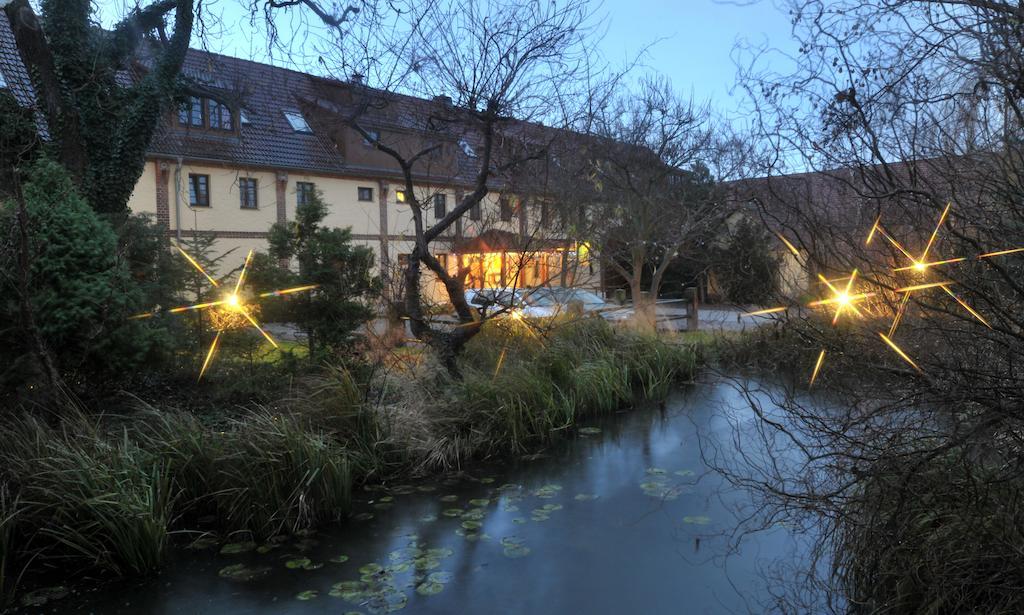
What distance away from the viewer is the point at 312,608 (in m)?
4.54

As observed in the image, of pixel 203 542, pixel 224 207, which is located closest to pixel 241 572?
pixel 203 542

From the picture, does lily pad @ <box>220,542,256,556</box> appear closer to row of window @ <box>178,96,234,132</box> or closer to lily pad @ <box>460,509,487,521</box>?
lily pad @ <box>460,509,487,521</box>

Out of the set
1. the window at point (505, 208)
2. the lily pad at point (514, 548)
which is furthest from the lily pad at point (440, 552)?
the window at point (505, 208)

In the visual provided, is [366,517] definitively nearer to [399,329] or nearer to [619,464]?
[619,464]

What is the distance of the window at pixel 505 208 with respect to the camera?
11.9 m

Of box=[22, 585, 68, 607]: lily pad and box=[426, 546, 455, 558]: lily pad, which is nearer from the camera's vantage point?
box=[22, 585, 68, 607]: lily pad

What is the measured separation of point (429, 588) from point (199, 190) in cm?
2097

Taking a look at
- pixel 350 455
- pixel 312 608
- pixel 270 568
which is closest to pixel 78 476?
pixel 270 568

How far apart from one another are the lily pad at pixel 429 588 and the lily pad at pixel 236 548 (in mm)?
1462

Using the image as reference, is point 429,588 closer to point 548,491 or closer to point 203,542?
point 203,542

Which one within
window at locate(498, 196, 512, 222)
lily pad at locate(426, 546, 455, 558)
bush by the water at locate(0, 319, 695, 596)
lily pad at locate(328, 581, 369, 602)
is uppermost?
Result: window at locate(498, 196, 512, 222)

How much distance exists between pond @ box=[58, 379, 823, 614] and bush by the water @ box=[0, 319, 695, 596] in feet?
0.95

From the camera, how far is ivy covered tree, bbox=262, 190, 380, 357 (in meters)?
9.22

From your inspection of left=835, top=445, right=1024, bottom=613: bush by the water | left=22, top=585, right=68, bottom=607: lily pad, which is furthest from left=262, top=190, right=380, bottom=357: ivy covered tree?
left=835, top=445, right=1024, bottom=613: bush by the water
